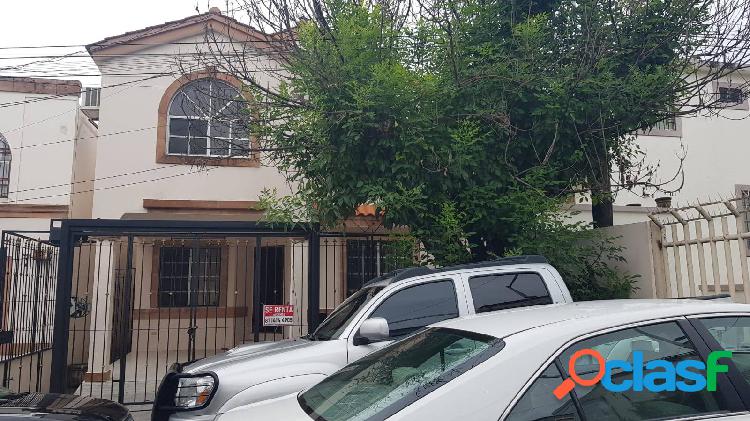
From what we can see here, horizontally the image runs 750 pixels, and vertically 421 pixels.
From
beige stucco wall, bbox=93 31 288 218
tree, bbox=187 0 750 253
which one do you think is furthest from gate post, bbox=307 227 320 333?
beige stucco wall, bbox=93 31 288 218

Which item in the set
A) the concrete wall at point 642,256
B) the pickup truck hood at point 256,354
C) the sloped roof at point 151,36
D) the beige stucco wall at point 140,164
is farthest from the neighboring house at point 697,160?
the sloped roof at point 151,36

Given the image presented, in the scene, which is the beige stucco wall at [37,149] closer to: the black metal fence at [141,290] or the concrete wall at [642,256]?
the black metal fence at [141,290]

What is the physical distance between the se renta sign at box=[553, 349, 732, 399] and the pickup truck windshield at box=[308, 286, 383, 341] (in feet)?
8.77

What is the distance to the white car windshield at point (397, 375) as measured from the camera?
226 centimetres

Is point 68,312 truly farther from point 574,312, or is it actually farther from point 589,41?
point 589,41

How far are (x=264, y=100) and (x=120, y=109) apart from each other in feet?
16.5

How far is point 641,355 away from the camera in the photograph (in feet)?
8.05

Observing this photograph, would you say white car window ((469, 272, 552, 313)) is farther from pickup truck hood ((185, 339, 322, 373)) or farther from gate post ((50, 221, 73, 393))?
gate post ((50, 221, 73, 393))

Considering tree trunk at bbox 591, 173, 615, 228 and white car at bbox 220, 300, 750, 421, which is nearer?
white car at bbox 220, 300, 750, 421

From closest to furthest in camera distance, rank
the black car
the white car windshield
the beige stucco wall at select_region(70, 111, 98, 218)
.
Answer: the white car windshield < the black car < the beige stucco wall at select_region(70, 111, 98, 218)

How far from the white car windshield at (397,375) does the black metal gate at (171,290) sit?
3772mm

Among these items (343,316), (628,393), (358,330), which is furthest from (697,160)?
(628,393)

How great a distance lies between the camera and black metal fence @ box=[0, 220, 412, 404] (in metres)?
7.58

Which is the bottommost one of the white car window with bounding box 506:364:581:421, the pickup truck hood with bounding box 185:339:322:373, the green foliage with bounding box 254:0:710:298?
the pickup truck hood with bounding box 185:339:322:373
